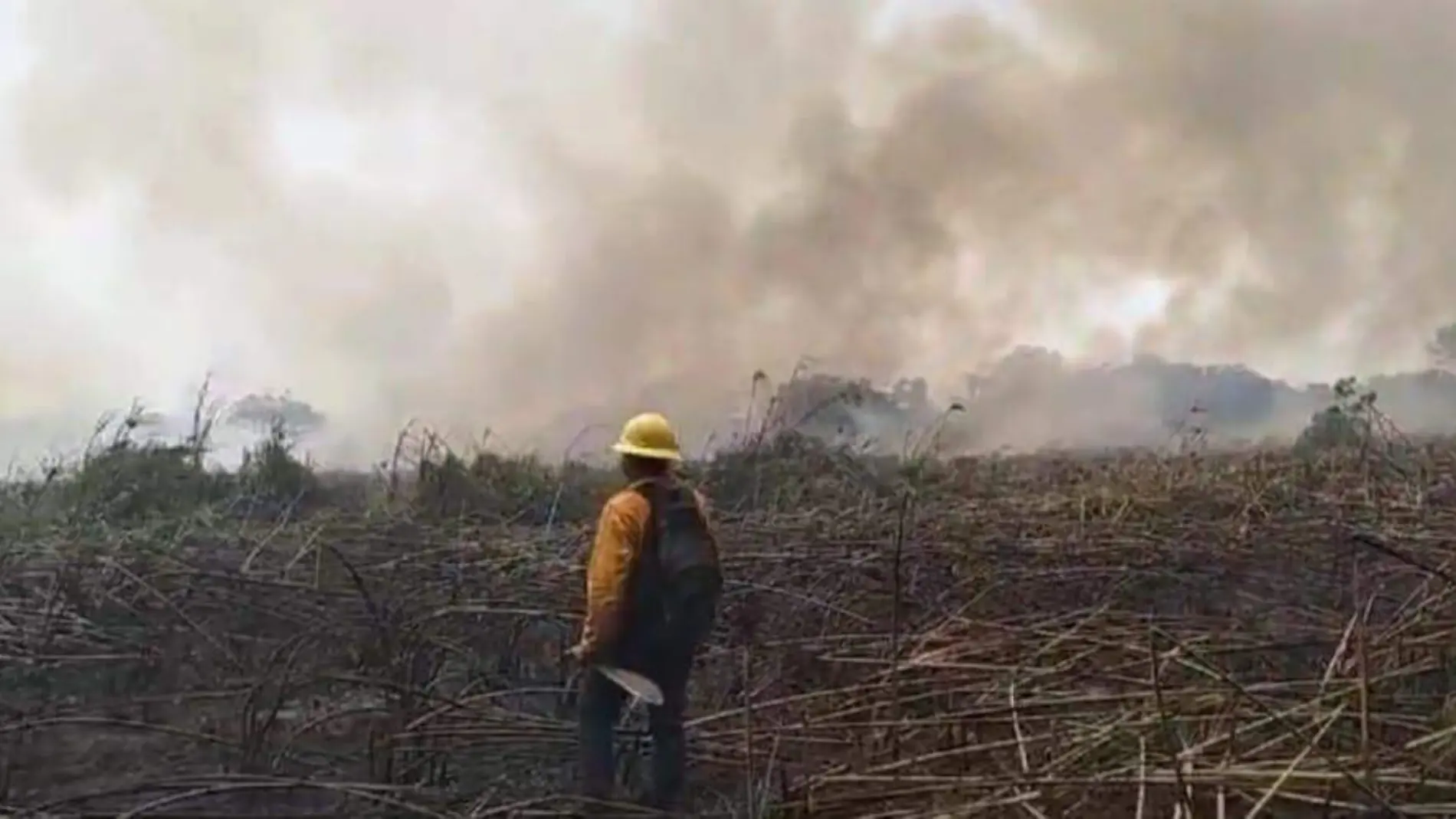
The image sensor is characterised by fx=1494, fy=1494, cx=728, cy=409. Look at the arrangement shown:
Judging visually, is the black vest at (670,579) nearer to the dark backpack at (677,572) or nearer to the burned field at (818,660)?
the dark backpack at (677,572)

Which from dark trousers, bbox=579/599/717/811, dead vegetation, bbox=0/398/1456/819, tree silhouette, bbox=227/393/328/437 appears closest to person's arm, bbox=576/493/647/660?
dark trousers, bbox=579/599/717/811

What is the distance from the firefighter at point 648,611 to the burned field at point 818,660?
0.22 meters

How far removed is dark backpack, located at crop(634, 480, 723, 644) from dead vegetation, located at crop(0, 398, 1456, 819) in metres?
0.36

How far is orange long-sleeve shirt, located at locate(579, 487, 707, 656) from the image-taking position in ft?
18.5

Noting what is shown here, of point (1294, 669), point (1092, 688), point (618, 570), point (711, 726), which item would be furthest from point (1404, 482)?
point (618, 570)

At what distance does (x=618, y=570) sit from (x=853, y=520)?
16.2ft

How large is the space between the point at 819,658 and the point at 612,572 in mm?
1720

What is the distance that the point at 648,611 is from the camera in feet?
18.9

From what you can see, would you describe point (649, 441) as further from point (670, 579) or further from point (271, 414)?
point (271, 414)

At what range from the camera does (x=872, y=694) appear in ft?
20.9

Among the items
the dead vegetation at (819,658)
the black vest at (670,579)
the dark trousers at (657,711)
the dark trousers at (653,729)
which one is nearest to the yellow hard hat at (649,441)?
the black vest at (670,579)

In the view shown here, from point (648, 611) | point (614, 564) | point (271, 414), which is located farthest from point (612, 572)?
point (271, 414)

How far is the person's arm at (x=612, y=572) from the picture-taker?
5.65 m

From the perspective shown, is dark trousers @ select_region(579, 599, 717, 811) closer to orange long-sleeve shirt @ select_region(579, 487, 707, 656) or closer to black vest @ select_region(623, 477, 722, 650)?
black vest @ select_region(623, 477, 722, 650)
